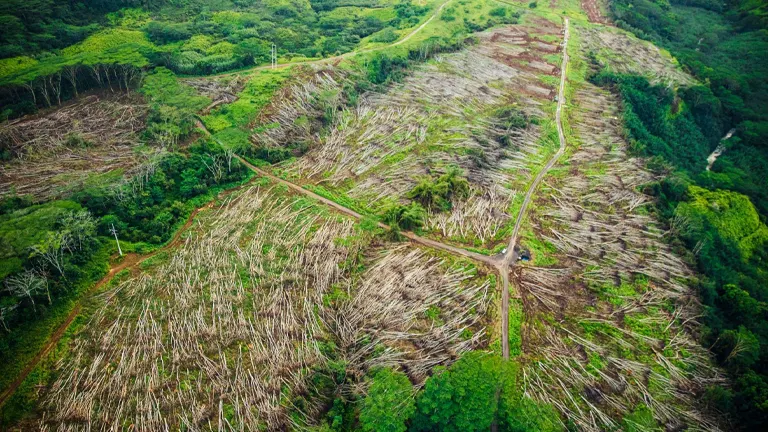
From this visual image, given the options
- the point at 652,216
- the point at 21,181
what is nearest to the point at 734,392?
the point at 652,216

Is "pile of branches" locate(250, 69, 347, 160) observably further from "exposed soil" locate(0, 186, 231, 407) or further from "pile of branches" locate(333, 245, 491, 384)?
"pile of branches" locate(333, 245, 491, 384)

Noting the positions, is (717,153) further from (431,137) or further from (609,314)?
(609,314)

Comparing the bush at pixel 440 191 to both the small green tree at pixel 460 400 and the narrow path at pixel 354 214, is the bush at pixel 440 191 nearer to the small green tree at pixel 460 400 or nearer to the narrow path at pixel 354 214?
the narrow path at pixel 354 214

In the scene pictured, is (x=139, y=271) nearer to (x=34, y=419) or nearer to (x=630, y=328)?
(x=34, y=419)

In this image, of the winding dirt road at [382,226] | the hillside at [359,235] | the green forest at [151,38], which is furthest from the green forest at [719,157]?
the green forest at [151,38]

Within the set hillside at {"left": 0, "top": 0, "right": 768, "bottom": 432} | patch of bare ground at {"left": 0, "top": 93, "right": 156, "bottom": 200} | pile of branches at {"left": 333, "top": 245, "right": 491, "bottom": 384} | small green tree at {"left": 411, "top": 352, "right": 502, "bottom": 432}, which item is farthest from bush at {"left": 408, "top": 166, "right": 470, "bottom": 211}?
patch of bare ground at {"left": 0, "top": 93, "right": 156, "bottom": 200}
